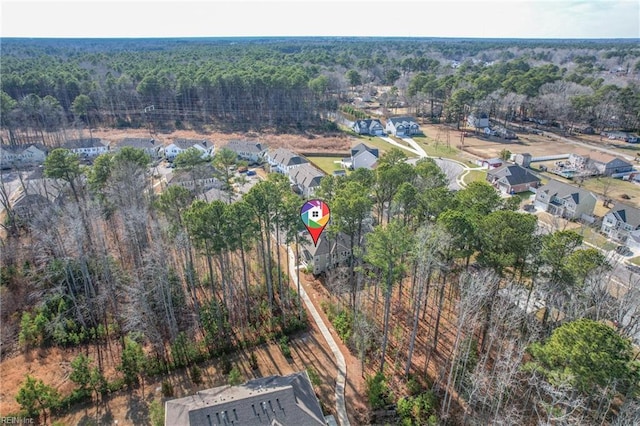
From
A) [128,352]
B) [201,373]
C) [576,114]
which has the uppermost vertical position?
[576,114]

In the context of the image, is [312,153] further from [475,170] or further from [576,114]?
→ [576,114]

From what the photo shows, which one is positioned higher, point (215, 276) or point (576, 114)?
point (576, 114)

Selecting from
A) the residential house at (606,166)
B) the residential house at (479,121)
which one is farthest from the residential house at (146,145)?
the residential house at (606,166)

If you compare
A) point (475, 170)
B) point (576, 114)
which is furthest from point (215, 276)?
point (576, 114)

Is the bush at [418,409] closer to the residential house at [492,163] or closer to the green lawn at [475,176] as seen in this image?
the green lawn at [475,176]

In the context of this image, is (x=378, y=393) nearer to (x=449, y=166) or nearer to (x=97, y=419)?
(x=97, y=419)

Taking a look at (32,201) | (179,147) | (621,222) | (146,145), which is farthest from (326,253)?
(146,145)

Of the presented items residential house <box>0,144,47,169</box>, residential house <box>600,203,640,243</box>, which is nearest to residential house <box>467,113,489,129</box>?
residential house <box>600,203,640,243</box>
